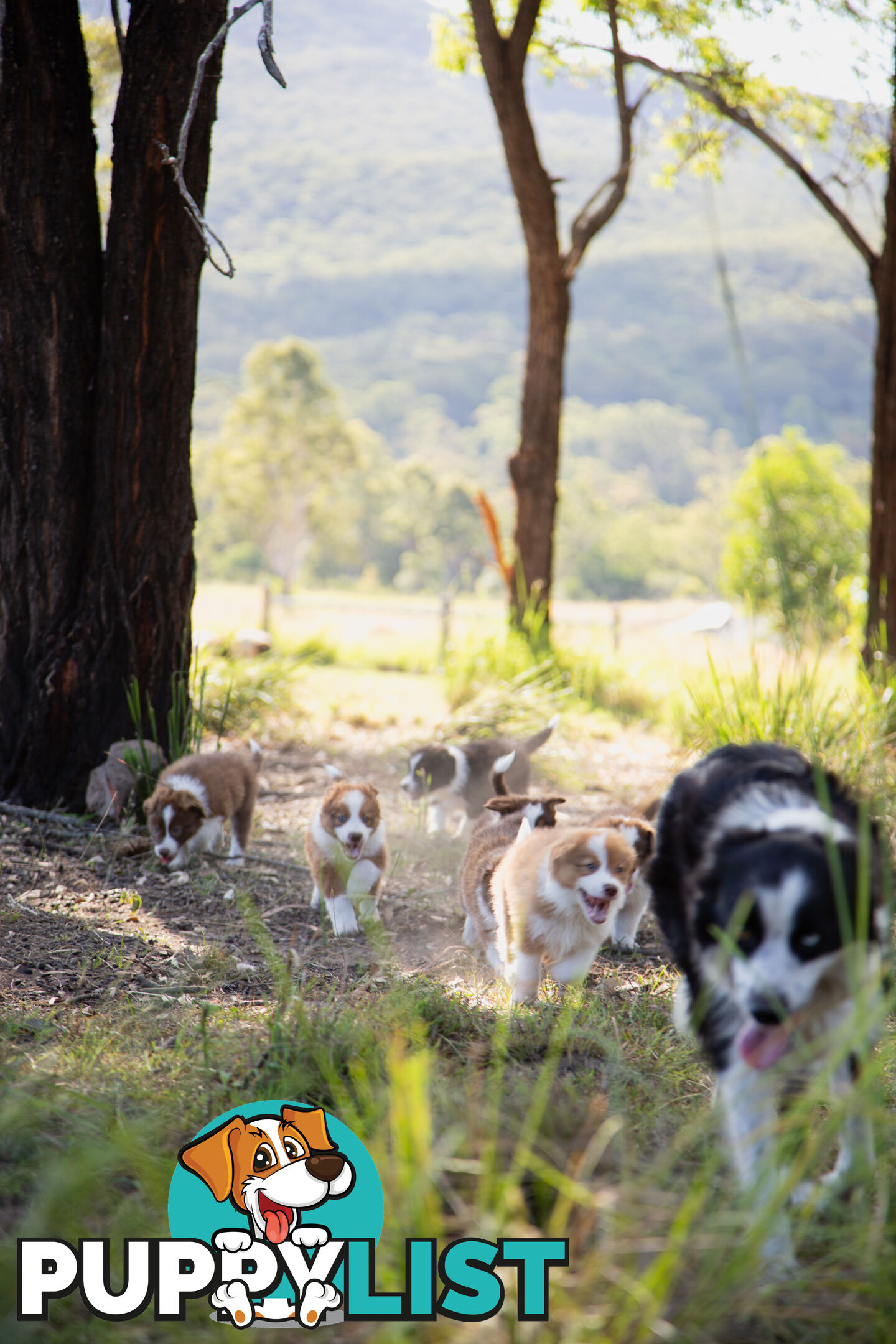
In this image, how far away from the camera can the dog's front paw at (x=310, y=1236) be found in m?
2.05

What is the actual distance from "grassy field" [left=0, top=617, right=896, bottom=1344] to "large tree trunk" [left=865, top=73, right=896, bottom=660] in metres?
2.29

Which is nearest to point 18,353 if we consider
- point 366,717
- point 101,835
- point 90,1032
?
point 101,835

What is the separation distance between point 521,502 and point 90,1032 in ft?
28.3

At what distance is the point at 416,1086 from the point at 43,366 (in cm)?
489

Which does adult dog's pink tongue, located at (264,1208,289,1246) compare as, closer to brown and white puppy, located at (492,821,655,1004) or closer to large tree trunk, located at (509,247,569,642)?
brown and white puppy, located at (492,821,655,1004)

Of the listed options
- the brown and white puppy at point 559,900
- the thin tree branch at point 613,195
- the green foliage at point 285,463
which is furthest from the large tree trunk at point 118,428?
the green foliage at point 285,463

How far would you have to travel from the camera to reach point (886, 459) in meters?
8.16

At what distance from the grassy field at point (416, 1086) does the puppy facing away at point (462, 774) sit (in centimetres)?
40

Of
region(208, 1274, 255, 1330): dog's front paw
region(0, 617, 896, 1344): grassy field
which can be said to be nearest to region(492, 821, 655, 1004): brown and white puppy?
region(0, 617, 896, 1344): grassy field

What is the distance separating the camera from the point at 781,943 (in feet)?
6.58

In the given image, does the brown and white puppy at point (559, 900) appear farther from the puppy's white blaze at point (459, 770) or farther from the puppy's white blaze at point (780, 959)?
the puppy's white blaze at point (459, 770)

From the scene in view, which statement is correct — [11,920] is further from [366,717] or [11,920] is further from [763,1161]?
[366,717]

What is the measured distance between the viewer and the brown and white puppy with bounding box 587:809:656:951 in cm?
418

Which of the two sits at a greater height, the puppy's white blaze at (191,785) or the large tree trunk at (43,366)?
the large tree trunk at (43,366)
